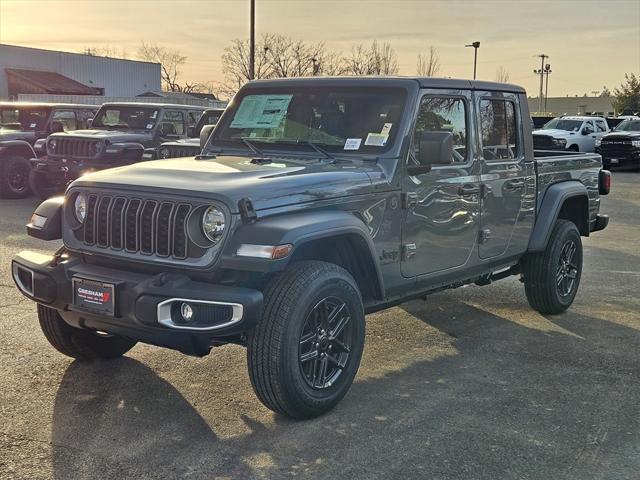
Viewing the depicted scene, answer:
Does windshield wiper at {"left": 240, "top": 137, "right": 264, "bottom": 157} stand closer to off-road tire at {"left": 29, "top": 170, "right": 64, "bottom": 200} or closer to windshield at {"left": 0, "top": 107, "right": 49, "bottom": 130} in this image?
off-road tire at {"left": 29, "top": 170, "right": 64, "bottom": 200}

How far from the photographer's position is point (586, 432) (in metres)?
4.04

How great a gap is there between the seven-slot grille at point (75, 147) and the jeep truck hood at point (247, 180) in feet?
27.8

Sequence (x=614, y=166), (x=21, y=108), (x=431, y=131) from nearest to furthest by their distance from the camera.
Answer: (x=431, y=131)
(x=21, y=108)
(x=614, y=166)

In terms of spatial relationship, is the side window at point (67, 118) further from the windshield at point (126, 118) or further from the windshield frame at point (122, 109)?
the windshield at point (126, 118)

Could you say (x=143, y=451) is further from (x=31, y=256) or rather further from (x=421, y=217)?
(x=421, y=217)

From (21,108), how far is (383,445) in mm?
13340

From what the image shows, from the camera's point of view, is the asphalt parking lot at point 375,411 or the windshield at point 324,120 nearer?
the asphalt parking lot at point 375,411

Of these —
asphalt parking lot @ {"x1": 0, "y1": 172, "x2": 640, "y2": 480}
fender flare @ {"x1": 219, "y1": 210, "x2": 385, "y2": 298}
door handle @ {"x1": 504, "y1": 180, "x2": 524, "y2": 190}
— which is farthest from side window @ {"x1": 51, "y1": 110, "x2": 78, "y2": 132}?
fender flare @ {"x1": 219, "y1": 210, "x2": 385, "y2": 298}

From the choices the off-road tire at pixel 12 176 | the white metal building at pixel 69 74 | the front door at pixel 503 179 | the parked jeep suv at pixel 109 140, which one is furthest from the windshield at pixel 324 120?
the white metal building at pixel 69 74

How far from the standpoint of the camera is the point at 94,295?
12.7ft

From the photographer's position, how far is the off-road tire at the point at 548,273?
631 centimetres

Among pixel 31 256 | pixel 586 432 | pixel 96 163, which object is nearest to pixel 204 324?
pixel 31 256

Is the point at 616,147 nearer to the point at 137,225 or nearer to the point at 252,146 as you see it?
the point at 252,146

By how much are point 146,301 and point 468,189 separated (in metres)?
2.58
